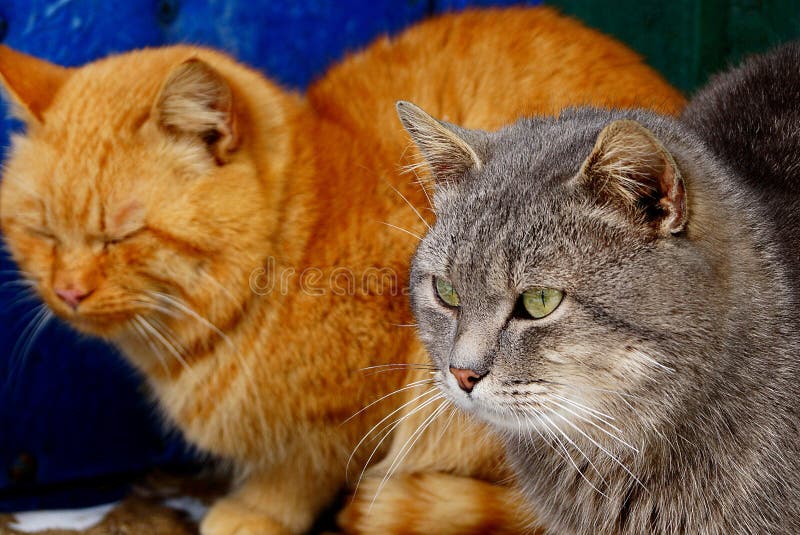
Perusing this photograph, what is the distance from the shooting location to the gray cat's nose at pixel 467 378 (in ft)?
4.19

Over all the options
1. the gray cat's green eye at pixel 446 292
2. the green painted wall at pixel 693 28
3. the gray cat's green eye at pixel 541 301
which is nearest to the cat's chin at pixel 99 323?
the gray cat's green eye at pixel 446 292

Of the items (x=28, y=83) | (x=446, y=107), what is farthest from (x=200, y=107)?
(x=446, y=107)

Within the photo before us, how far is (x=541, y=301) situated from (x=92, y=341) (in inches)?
59.1

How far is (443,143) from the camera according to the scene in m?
1.46

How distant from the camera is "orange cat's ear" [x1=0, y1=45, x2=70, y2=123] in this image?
1.75 meters

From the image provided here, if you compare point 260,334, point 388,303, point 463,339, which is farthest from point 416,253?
point 260,334

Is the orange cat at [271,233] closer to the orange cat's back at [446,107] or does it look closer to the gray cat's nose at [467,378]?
the orange cat's back at [446,107]

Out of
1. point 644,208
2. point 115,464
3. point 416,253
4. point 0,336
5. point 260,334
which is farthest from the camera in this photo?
point 115,464

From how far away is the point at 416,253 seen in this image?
1515 mm

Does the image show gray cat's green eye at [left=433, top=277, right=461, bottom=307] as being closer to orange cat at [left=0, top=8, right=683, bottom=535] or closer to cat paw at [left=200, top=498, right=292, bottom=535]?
orange cat at [left=0, top=8, right=683, bottom=535]

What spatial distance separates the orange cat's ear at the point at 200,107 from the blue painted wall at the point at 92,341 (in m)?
0.64

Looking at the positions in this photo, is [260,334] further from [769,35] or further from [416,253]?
[769,35]

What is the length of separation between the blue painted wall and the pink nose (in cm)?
48

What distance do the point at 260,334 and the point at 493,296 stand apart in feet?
2.44
